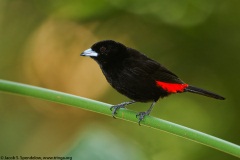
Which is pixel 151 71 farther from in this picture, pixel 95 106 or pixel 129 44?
pixel 129 44

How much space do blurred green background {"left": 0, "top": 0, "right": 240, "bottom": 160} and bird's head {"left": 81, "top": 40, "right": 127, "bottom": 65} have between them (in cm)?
70

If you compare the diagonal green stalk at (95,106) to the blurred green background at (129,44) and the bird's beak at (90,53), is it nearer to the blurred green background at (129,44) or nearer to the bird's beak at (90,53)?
the bird's beak at (90,53)

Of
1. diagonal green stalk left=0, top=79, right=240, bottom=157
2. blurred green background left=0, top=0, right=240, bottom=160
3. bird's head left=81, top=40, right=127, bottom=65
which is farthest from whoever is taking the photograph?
blurred green background left=0, top=0, right=240, bottom=160

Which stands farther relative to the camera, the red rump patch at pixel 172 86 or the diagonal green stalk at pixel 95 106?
the red rump patch at pixel 172 86

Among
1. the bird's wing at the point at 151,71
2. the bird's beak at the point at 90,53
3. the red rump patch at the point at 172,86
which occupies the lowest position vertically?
the red rump patch at the point at 172,86

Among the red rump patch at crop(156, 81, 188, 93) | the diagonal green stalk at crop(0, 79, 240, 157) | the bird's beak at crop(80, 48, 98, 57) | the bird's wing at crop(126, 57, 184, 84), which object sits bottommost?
the diagonal green stalk at crop(0, 79, 240, 157)

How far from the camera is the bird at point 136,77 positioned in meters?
3.01

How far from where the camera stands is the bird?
301cm

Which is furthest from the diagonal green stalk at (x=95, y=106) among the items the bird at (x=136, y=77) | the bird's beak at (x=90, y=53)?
the bird's beak at (x=90, y=53)

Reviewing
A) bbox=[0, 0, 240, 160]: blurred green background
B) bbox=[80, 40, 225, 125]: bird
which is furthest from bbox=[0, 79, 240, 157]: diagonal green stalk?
bbox=[0, 0, 240, 160]: blurred green background

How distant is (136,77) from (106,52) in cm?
35

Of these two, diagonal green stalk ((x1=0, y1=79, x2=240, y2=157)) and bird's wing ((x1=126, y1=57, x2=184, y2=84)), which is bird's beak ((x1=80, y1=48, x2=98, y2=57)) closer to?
bird's wing ((x1=126, y1=57, x2=184, y2=84))

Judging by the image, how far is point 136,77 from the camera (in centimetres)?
303

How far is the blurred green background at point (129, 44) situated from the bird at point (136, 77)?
749 mm
